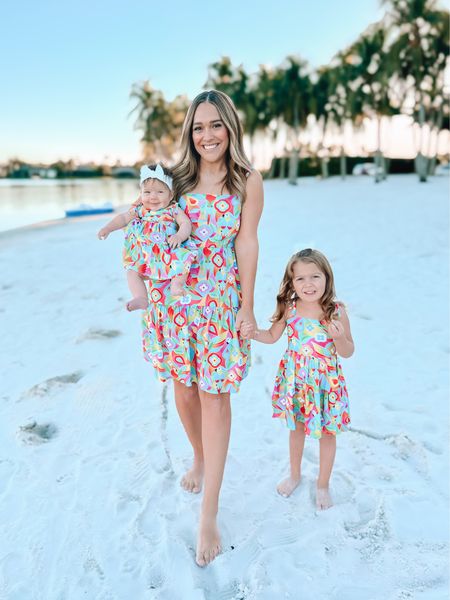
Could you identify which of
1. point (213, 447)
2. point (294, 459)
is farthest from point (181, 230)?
point (294, 459)

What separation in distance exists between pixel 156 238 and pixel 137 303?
1.04 feet

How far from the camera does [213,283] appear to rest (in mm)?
2180

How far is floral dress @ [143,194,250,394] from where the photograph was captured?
85.4 inches

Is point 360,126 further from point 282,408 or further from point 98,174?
point 98,174

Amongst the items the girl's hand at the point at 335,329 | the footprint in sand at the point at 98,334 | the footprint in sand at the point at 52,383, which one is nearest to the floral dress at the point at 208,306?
the girl's hand at the point at 335,329

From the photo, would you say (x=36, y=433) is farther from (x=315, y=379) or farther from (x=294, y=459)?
(x=315, y=379)

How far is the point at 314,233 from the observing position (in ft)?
33.9

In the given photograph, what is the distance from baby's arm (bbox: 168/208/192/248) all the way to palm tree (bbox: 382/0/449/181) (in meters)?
23.1

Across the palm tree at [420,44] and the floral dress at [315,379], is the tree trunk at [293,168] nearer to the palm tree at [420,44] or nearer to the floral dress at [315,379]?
the palm tree at [420,44]

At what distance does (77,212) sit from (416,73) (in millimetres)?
17403

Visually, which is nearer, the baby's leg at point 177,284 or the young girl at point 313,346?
the baby's leg at point 177,284

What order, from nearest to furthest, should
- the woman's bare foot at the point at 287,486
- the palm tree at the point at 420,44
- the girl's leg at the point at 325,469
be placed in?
the girl's leg at the point at 325,469 → the woman's bare foot at the point at 287,486 → the palm tree at the point at 420,44

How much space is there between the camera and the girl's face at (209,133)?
6.97 feet

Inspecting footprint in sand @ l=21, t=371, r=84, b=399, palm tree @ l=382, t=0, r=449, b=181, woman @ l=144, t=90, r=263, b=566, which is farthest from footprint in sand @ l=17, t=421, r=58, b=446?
palm tree @ l=382, t=0, r=449, b=181
